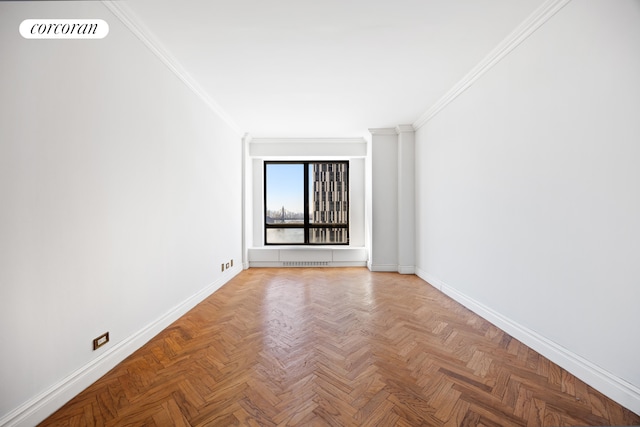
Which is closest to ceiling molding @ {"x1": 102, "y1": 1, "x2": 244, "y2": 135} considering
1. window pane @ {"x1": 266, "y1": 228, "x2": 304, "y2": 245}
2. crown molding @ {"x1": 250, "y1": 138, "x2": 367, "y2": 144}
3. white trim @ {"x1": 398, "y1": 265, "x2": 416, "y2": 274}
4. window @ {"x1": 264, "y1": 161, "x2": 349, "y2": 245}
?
crown molding @ {"x1": 250, "y1": 138, "x2": 367, "y2": 144}

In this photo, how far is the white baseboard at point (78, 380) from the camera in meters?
1.34

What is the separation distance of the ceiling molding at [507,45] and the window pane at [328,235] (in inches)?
136

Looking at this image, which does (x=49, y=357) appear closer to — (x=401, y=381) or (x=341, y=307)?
(x=401, y=381)

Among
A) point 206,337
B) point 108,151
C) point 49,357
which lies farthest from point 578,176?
point 49,357

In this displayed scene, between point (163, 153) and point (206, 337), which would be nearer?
point (206, 337)

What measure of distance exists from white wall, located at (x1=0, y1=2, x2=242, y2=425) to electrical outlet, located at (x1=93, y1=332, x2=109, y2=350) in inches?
1.8

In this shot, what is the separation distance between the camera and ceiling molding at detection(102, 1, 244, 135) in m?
1.97

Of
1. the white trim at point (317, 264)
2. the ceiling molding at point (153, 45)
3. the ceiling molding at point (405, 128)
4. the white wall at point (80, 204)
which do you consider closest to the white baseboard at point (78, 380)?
the white wall at point (80, 204)

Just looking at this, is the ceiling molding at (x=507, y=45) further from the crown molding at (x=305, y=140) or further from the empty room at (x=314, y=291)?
the crown molding at (x=305, y=140)

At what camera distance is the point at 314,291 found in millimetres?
3744

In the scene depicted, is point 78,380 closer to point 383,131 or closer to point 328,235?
point 328,235

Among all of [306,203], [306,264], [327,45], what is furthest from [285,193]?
[327,45]

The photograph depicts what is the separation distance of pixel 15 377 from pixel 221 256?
2.78m

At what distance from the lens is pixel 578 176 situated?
180 cm
